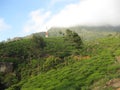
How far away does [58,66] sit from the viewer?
3310 inches

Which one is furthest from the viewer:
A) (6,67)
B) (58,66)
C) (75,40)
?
(75,40)

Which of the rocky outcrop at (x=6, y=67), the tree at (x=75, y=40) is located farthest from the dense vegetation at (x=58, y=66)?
the rocky outcrop at (x=6, y=67)

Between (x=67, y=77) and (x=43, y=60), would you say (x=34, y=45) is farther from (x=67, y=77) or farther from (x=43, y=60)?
(x=67, y=77)

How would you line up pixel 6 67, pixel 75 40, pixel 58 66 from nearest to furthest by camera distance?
pixel 58 66, pixel 6 67, pixel 75 40

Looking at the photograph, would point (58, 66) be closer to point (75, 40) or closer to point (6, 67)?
point (6, 67)

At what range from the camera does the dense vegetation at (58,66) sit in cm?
5544

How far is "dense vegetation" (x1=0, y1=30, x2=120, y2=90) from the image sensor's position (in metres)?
55.4

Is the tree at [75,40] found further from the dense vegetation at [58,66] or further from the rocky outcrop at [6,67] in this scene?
the rocky outcrop at [6,67]

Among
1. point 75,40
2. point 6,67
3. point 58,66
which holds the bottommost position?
point 58,66

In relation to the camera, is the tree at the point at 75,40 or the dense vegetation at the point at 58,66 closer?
the dense vegetation at the point at 58,66

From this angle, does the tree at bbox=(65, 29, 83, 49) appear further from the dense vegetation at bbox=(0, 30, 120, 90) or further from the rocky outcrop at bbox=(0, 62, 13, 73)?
the rocky outcrop at bbox=(0, 62, 13, 73)

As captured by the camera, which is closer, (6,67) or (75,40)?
(6,67)

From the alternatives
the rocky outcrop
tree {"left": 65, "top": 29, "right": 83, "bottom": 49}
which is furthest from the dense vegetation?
the rocky outcrop

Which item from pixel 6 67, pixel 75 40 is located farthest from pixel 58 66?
pixel 75 40
